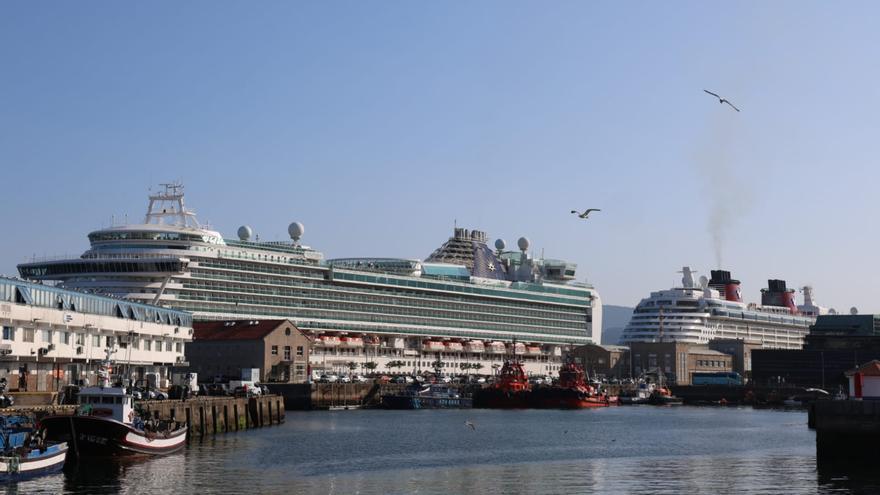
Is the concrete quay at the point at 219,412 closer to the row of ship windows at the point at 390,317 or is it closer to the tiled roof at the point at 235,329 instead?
the tiled roof at the point at 235,329

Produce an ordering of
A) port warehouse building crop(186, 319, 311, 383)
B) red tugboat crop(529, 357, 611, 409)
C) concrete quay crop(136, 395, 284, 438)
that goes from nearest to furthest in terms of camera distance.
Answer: concrete quay crop(136, 395, 284, 438), port warehouse building crop(186, 319, 311, 383), red tugboat crop(529, 357, 611, 409)

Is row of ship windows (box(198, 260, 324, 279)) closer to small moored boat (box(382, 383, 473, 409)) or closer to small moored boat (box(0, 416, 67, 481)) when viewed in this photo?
small moored boat (box(382, 383, 473, 409))

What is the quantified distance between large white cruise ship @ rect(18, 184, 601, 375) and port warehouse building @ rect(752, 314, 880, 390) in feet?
122

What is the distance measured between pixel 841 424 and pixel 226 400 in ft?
150

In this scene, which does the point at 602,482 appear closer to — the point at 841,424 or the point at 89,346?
the point at 841,424

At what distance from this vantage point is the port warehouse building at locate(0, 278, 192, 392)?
73.2 m

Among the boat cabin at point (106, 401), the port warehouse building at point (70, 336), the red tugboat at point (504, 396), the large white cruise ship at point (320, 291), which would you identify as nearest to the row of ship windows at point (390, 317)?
the large white cruise ship at point (320, 291)

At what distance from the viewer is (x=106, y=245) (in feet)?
458

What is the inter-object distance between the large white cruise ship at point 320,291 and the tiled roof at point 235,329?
3.93 meters

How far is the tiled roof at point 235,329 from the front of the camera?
131625mm

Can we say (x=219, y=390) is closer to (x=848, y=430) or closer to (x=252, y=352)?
(x=252, y=352)

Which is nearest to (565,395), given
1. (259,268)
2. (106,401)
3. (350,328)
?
(350,328)

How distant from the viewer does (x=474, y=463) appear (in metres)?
67.7

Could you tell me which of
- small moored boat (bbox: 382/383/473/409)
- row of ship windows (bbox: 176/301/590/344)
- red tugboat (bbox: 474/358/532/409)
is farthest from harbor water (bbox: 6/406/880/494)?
red tugboat (bbox: 474/358/532/409)
